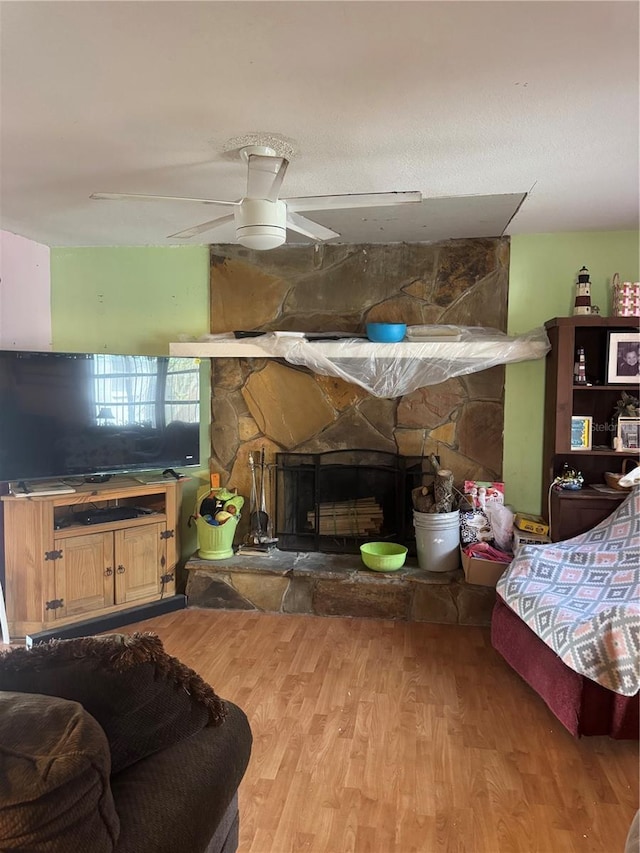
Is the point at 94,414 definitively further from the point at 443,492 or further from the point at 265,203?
the point at 443,492

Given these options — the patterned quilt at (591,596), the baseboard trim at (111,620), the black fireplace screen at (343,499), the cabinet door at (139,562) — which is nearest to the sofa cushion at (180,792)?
the patterned quilt at (591,596)

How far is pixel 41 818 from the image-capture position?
0.77 m

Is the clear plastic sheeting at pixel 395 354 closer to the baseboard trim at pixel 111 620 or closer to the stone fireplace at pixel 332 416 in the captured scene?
the stone fireplace at pixel 332 416

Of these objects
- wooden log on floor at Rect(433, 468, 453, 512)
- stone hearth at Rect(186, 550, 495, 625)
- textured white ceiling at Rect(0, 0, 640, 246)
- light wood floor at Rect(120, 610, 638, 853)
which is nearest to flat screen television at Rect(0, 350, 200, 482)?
stone hearth at Rect(186, 550, 495, 625)

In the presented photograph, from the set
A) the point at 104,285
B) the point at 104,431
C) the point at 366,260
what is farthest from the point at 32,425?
the point at 366,260

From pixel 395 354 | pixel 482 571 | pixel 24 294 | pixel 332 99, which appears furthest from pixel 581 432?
pixel 24 294

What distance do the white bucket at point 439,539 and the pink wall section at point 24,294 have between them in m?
2.67

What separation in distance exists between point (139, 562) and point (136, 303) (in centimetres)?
167

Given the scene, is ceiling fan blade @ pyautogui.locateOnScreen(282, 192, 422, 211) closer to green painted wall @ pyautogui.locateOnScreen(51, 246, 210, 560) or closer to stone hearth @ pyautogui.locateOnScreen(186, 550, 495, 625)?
green painted wall @ pyautogui.locateOnScreen(51, 246, 210, 560)

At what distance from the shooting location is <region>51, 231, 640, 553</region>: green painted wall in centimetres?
351

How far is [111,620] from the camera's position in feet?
10.7

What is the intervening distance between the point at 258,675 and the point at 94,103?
2.38 meters

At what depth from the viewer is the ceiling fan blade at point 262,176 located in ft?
7.12

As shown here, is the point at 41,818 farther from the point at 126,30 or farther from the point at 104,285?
the point at 104,285
